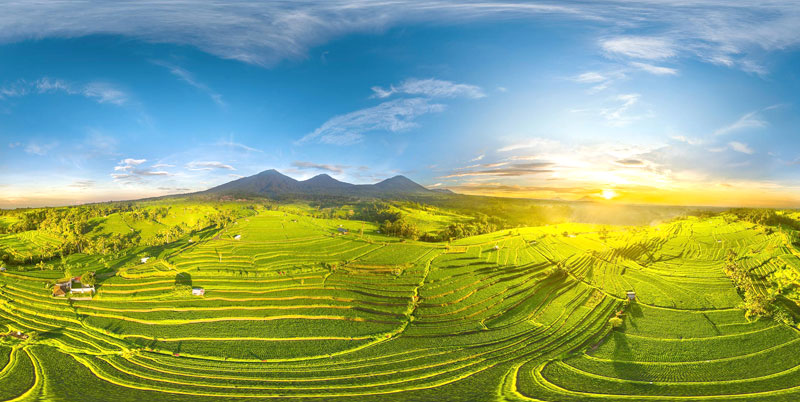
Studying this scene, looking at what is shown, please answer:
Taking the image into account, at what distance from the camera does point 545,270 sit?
24.4 meters

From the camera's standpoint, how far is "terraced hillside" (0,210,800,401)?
41.9 ft

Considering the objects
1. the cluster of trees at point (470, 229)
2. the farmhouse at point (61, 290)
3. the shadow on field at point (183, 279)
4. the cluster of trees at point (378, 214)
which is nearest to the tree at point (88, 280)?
the farmhouse at point (61, 290)

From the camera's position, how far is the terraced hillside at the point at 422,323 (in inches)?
503

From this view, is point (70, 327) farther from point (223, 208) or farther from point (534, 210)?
point (223, 208)

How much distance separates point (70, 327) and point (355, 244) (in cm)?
2236

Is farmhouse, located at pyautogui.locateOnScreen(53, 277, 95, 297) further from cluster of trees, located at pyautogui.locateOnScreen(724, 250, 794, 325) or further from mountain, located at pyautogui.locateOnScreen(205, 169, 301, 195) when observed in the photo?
mountain, located at pyautogui.locateOnScreen(205, 169, 301, 195)

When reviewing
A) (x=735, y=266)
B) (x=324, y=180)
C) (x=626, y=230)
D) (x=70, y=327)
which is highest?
(x=324, y=180)

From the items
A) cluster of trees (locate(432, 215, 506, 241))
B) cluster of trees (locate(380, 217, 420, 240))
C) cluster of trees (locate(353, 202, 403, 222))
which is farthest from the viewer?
cluster of trees (locate(353, 202, 403, 222))

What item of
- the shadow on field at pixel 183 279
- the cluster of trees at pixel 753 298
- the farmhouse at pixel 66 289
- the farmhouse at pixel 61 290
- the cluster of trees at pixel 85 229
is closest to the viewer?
the cluster of trees at pixel 753 298

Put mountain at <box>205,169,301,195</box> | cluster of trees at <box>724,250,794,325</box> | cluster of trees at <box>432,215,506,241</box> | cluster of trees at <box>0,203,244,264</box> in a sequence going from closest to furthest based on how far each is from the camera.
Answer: cluster of trees at <box>724,250,794,325</box>
cluster of trees at <box>432,215,506,241</box>
cluster of trees at <box>0,203,244,264</box>
mountain at <box>205,169,301,195</box>

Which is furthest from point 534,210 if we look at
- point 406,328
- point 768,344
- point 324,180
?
point 324,180

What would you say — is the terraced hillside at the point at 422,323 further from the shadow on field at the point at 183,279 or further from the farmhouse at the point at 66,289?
the farmhouse at the point at 66,289

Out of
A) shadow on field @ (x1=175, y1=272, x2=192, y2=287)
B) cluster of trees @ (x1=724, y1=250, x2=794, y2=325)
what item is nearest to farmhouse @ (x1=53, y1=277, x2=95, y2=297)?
shadow on field @ (x1=175, y1=272, x2=192, y2=287)

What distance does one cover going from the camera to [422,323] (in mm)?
18984
